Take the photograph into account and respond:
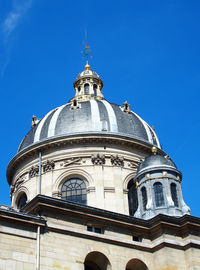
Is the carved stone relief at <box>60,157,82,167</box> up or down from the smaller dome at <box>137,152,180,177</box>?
up

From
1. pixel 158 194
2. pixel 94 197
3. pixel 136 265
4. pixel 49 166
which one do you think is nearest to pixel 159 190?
pixel 158 194

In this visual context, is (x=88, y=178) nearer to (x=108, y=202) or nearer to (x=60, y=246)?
(x=108, y=202)

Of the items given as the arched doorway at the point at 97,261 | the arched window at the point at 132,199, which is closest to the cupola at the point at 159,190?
the arched window at the point at 132,199

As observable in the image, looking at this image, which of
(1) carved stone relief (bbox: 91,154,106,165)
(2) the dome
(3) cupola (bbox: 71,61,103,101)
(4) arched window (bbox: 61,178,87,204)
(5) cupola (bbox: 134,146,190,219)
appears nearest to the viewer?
(5) cupola (bbox: 134,146,190,219)

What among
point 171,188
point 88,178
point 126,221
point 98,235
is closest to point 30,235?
point 98,235

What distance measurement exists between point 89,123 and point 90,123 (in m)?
0.10

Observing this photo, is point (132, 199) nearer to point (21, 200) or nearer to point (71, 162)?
point (71, 162)

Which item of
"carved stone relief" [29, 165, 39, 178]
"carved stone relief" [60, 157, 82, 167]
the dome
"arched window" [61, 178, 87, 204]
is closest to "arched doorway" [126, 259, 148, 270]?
"arched window" [61, 178, 87, 204]

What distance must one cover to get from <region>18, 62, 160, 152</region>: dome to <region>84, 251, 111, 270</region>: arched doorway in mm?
14689

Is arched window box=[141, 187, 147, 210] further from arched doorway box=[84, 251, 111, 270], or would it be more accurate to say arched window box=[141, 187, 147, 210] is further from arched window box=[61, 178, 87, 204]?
arched window box=[61, 178, 87, 204]

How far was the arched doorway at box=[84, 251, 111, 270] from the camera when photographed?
26.2m

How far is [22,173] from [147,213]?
14.8 meters

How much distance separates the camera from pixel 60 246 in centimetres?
2498

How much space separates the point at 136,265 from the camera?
27.6 meters
